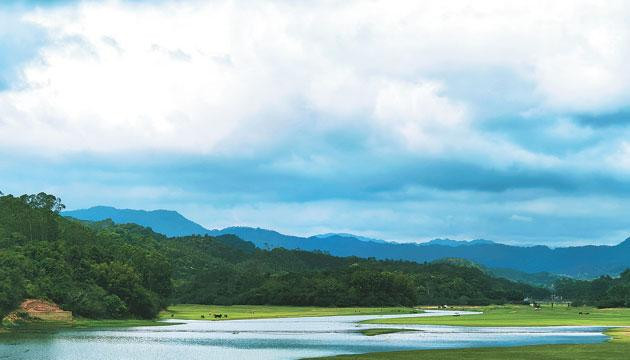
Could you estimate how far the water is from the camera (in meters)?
66.3

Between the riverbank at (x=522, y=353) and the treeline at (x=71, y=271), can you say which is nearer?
the riverbank at (x=522, y=353)

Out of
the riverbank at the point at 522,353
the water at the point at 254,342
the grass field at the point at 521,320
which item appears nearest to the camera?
the riverbank at the point at 522,353

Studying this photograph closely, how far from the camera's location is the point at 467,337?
89438 mm

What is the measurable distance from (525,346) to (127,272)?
88526mm

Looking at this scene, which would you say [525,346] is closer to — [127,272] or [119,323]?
[119,323]

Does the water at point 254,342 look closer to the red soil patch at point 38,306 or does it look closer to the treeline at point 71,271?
the red soil patch at point 38,306

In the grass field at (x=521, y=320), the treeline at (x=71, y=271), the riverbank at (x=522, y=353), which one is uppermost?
the treeline at (x=71, y=271)

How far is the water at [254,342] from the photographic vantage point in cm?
6631

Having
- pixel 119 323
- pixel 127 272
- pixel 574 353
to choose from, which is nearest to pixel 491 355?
pixel 574 353

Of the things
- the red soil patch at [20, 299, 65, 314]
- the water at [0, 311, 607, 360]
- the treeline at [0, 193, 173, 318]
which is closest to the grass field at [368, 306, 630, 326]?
the water at [0, 311, 607, 360]

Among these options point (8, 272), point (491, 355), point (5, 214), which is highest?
point (5, 214)

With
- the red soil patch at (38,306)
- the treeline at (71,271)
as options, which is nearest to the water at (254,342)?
the red soil patch at (38,306)

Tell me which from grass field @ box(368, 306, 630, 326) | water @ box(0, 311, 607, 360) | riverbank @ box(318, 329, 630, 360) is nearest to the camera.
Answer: riverbank @ box(318, 329, 630, 360)

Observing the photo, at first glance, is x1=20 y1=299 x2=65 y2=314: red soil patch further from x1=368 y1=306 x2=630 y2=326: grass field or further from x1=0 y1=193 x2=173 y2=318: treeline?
x1=368 y1=306 x2=630 y2=326: grass field
